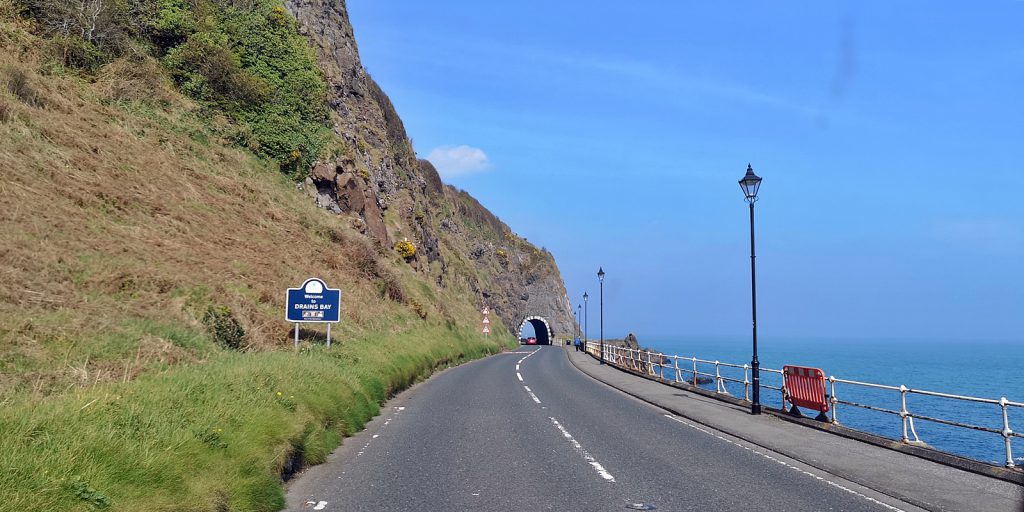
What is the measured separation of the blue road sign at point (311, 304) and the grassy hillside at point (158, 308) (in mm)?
948

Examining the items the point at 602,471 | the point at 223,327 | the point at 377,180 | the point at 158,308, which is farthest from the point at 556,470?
the point at 377,180

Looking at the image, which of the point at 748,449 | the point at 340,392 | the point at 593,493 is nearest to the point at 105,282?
the point at 340,392

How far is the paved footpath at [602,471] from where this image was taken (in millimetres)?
7641

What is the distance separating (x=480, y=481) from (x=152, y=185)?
21.7m

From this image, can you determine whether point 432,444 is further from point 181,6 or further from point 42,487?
point 181,6

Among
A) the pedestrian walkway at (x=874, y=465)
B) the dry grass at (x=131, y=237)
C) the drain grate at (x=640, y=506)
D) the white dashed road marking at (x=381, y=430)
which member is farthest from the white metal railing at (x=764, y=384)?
the dry grass at (x=131, y=237)

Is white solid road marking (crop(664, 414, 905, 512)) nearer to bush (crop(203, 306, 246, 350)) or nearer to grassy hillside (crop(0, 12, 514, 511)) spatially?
grassy hillside (crop(0, 12, 514, 511))

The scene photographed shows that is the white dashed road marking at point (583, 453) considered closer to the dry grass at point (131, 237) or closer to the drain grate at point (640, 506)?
the drain grate at point (640, 506)

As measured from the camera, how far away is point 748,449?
11.7 metres

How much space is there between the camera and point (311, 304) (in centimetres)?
1934

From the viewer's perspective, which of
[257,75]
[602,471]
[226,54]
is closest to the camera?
[602,471]

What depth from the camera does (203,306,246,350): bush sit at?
16578mm

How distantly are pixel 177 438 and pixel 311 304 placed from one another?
12727 millimetres

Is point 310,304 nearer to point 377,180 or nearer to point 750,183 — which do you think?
point 750,183
